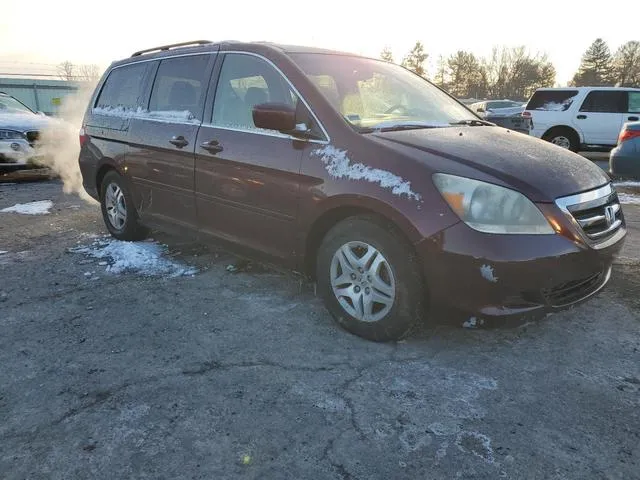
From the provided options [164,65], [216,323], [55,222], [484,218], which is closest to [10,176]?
[55,222]

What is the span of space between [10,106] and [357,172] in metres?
9.86

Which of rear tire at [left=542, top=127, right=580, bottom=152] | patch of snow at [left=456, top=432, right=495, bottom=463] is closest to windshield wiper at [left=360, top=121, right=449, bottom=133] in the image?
patch of snow at [left=456, top=432, right=495, bottom=463]

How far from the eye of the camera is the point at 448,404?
96.0 inches

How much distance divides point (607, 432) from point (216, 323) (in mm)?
2227

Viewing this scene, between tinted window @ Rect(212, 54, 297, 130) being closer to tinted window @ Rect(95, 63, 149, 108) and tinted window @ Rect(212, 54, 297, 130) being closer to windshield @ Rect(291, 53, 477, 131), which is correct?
windshield @ Rect(291, 53, 477, 131)

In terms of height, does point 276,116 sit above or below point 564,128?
above

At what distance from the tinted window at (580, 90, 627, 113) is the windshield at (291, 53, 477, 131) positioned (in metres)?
9.43

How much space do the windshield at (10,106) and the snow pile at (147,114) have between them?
6.02 m

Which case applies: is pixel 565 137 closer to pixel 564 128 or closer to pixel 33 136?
pixel 564 128

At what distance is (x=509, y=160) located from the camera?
9.30 feet

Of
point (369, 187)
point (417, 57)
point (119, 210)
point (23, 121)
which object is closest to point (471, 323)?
point (369, 187)

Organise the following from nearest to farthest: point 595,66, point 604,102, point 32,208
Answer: point 32,208 < point 604,102 < point 595,66

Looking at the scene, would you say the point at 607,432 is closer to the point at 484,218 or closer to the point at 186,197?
the point at 484,218

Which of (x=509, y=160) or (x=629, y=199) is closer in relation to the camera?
(x=509, y=160)
